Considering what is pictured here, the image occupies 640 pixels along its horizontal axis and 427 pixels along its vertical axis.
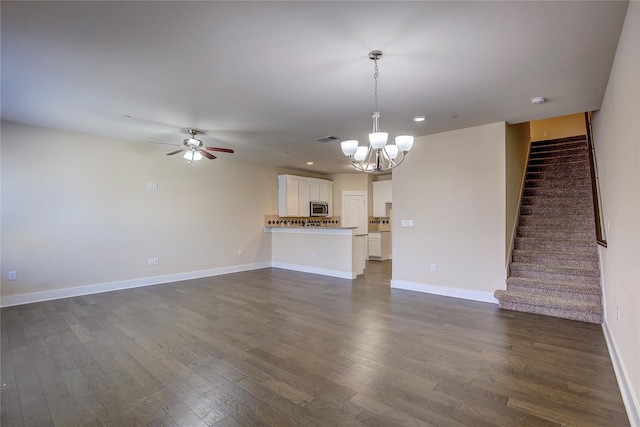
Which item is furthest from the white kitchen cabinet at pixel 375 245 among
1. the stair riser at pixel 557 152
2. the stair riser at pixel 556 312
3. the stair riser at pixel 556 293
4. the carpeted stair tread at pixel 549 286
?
the stair riser at pixel 556 312

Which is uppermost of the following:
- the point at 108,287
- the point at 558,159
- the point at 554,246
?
the point at 558,159

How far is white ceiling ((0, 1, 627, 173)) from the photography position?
2084mm

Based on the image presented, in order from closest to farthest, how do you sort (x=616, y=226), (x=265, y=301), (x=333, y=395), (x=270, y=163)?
(x=333, y=395) → (x=616, y=226) → (x=265, y=301) → (x=270, y=163)

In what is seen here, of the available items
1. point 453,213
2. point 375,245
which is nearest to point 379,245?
point 375,245

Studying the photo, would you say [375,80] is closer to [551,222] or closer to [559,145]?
[551,222]

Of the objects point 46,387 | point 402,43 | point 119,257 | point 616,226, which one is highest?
point 402,43

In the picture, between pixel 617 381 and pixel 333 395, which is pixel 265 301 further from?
pixel 617 381

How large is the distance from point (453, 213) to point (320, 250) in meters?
3.05

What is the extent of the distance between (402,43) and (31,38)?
9.39 ft

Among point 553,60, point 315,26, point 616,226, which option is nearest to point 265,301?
point 315,26

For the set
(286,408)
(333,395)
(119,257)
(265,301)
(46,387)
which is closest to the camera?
(286,408)

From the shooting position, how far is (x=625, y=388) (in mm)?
2150

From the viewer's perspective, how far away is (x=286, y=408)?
207cm

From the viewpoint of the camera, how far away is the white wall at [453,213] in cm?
453
